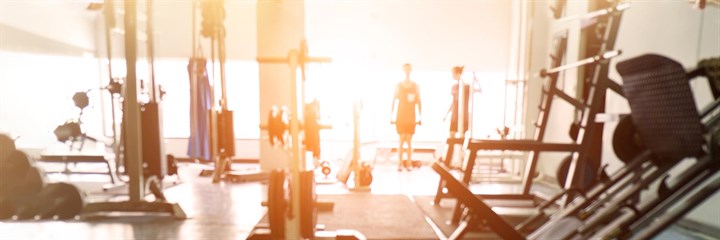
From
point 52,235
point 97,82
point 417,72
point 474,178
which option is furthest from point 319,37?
point 52,235

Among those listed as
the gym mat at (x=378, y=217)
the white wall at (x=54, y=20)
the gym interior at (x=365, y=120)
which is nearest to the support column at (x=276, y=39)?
the gym interior at (x=365, y=120)

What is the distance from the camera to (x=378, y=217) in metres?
2.89

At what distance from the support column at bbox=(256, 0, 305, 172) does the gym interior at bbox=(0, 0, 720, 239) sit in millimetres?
25

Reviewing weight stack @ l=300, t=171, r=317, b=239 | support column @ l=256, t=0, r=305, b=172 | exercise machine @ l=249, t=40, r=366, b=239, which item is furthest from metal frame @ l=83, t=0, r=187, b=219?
support column @ l=256, t=0, r=305, b=172

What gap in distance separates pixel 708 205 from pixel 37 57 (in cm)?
747

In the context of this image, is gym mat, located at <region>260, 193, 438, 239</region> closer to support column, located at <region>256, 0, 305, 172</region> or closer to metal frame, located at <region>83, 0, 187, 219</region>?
metal frame, located at <region>83, 0, 187, 219</region>

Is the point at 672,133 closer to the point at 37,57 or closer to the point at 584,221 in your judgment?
the point at 584,221

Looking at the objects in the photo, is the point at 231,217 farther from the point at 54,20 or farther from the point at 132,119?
the point at 54,20

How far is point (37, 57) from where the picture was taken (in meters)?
5.03

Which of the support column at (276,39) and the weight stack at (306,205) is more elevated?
the support column at (276,39)

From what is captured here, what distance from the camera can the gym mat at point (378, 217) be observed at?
8.22 feet

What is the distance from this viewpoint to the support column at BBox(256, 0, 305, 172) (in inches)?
180

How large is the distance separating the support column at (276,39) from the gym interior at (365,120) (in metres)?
0.03

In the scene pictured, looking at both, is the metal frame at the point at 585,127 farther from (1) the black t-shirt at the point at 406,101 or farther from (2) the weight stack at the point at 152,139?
(1) the black t-shirt at the point at 406,101
